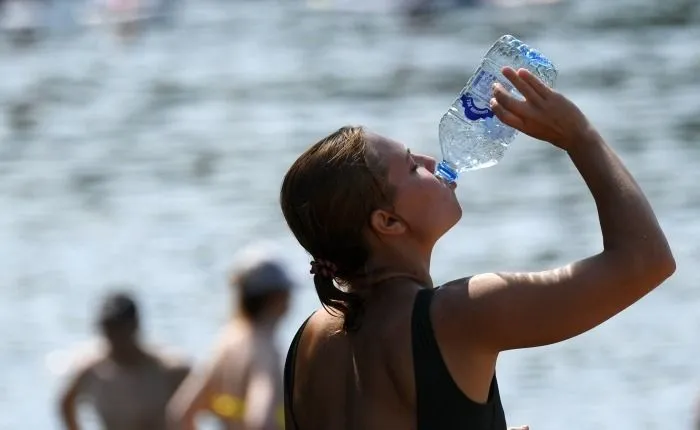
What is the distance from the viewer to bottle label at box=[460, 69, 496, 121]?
2.87 metres

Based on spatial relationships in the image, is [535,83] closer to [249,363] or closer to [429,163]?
[429,163]

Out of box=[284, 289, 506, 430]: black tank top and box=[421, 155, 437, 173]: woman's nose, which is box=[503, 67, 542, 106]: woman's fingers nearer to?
box=[421, 155, 437, 173]: woman's nose

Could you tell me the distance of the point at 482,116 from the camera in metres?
2.94

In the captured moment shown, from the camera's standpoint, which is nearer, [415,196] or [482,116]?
[415,196]

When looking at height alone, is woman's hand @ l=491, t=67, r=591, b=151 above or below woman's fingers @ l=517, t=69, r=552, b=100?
below

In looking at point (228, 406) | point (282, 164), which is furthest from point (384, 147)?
point (282, 164)

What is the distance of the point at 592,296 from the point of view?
2555 millimetres

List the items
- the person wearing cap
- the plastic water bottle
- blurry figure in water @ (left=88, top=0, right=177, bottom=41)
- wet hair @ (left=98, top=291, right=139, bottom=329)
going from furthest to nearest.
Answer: blurry figure in water @ (left=88, top=0, right=177, bottom=41), wet hair @ (left=98, top=291, right=139, bottom=329), the person wearing cap, the plastic water bottle

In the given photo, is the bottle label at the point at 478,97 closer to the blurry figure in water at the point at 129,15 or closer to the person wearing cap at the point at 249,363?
the person wearing cap at the point at 249,363

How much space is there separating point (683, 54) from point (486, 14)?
6.91 metres

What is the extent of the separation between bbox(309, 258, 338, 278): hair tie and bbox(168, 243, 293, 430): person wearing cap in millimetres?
3825

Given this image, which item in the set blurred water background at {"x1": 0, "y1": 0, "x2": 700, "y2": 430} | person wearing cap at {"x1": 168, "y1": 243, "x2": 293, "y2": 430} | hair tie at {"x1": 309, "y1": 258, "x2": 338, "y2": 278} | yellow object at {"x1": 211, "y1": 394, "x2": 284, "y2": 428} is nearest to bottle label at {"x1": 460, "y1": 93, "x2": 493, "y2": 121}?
hair tie at {"x1": 309, "y1": 258, "x2": 338, "y2": 278}

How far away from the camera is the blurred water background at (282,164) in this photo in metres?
12.7

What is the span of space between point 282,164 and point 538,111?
20073mm
